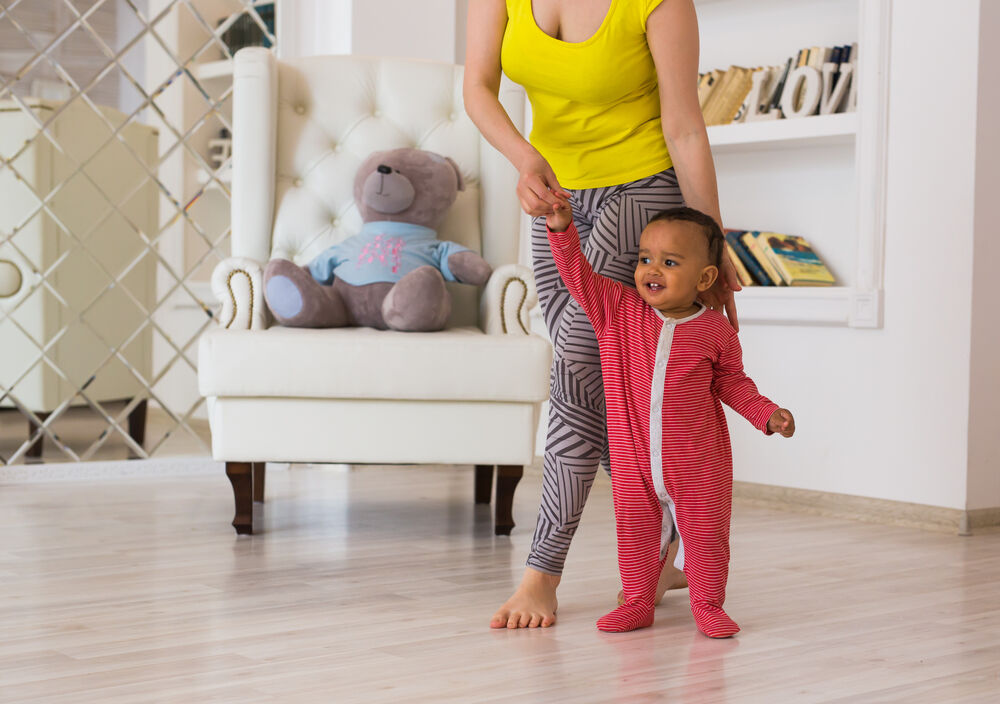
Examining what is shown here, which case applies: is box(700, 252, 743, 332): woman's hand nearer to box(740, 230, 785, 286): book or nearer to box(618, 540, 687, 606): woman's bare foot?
box(618, 540, 687, 606): woman's bare foot

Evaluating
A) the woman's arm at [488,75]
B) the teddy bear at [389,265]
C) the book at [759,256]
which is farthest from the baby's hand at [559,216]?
the book at [759,256]

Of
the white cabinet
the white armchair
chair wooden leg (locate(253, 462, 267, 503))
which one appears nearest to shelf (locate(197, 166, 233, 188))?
the white cabinet

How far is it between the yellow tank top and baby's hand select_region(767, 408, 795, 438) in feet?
1.29

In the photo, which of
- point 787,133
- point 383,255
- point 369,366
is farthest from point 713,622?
point 787,133

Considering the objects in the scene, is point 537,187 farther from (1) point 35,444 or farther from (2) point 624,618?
(1) point 35,444

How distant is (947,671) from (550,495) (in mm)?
579

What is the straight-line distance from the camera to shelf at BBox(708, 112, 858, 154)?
283 cm

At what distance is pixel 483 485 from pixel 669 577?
39.3 inches

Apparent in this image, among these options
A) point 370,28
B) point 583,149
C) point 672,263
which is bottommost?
point 672,263

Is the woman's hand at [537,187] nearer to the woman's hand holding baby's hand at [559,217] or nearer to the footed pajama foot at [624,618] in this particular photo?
the woman's hand holding baby's hand at [559,217]

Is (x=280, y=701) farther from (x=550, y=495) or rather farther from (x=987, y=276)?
(x=987, y=276)

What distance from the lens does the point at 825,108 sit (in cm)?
291

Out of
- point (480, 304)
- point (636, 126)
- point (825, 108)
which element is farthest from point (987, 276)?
point (636, 126)

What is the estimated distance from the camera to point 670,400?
1614mm
